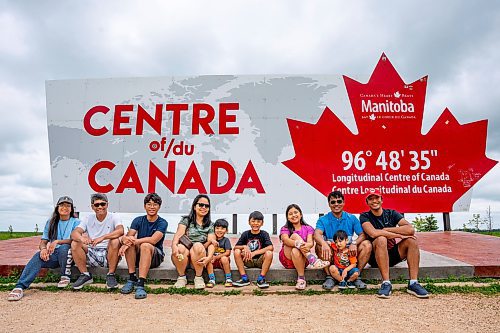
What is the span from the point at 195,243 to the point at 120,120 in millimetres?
4297

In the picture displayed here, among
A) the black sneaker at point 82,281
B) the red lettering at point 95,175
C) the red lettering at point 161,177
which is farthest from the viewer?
the red lettering at point 95,175

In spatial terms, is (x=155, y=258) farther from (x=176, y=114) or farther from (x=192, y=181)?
(x=176, y=114)

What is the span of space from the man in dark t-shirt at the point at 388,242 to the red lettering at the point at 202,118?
13.1 feet

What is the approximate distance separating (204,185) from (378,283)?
3.86 m

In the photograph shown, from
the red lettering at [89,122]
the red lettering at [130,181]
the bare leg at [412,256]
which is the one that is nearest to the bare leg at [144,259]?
the bare leg at [412,256]

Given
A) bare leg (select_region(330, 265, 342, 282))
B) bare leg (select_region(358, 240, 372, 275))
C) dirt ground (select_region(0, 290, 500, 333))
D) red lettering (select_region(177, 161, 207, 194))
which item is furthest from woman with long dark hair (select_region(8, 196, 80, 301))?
bare leg (select_region(358, 240, 372, 275))

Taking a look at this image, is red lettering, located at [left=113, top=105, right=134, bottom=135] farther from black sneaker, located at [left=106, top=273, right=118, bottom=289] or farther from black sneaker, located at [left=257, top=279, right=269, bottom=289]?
black sneaker, located at [left=257, top=279, right=269, bottom=289]

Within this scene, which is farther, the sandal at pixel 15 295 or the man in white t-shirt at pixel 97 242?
the man in white t-shirt at pixel 97 242

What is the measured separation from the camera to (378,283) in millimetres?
4242

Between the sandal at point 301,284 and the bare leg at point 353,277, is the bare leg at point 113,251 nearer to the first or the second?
the sandal at point 301,284

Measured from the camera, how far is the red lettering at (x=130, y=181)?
7.38 m

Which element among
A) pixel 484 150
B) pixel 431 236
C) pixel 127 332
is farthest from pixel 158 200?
pixel 484 150

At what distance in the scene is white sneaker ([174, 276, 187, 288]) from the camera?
4.11 meters

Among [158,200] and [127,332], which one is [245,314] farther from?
[158,200]
